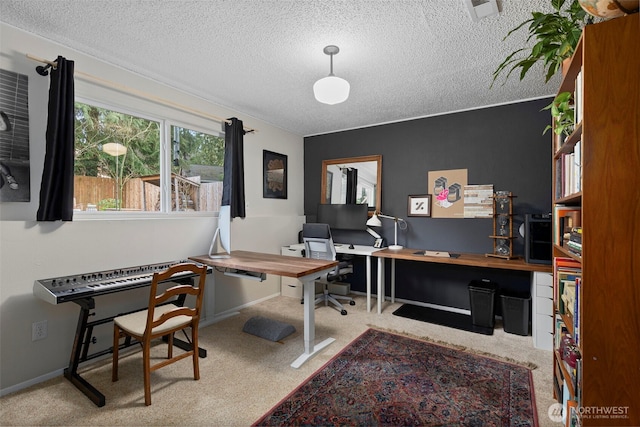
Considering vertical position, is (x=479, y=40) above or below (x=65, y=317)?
above

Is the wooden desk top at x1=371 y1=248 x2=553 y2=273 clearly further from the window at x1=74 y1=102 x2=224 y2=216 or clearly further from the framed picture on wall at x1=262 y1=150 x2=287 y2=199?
the window at x1=74 y1=102 x2=224 y2=216

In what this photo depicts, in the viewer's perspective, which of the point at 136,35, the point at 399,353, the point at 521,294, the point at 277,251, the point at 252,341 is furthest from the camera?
the point at 277,251

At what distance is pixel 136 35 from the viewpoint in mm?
2096

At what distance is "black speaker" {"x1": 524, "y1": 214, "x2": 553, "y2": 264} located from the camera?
8.73 feet

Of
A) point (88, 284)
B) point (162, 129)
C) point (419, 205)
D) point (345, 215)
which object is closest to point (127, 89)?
point (162, 129)

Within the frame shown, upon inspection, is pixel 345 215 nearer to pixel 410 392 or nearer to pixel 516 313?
pixel 516 313

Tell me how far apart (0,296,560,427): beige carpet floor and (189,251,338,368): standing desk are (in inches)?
3.1

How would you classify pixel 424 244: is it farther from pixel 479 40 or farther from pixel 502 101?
pixel 479 40

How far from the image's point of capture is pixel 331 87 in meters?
2.16

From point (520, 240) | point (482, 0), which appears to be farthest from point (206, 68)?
point (520, 240)

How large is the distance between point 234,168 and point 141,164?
920mm

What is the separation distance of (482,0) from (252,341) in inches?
119

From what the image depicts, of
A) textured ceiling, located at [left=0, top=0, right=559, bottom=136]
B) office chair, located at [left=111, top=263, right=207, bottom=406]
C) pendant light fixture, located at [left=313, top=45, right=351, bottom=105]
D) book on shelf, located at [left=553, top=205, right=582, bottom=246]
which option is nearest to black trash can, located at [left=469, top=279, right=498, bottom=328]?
book on shelf, located at [left=553, top=205, right=582, bottom=246]

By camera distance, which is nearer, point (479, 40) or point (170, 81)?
point (479, 40)
